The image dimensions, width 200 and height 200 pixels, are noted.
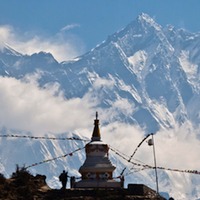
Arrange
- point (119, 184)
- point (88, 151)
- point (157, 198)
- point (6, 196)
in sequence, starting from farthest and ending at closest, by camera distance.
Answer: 1. point (88, 151)
2. point (119, 184)
3. point (157, 198)
4. point (6, 196)

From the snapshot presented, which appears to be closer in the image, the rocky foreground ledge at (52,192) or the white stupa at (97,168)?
the rocky foreground ledge at (52,192)

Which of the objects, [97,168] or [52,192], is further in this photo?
[97,168]

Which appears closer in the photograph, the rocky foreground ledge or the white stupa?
the rocky foreground ledge

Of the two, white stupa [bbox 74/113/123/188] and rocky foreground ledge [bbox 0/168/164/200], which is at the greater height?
white stupa [bbox 74/113/123/188]

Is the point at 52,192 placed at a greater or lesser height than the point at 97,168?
lesser

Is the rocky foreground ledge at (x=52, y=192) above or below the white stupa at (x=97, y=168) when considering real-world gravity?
below

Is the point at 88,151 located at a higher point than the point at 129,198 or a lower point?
higher

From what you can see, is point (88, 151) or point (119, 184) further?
point (88, 151)

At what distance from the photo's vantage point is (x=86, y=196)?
56094 millimetres

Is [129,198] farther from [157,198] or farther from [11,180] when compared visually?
[11,180]

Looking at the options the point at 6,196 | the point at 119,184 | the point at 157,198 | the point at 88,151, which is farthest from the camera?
the point at 88,151

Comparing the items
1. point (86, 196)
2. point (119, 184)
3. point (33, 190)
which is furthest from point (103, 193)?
point (119, 184)

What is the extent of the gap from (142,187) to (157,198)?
67.9 inches

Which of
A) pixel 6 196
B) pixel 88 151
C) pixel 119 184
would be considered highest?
pixel 88 151
